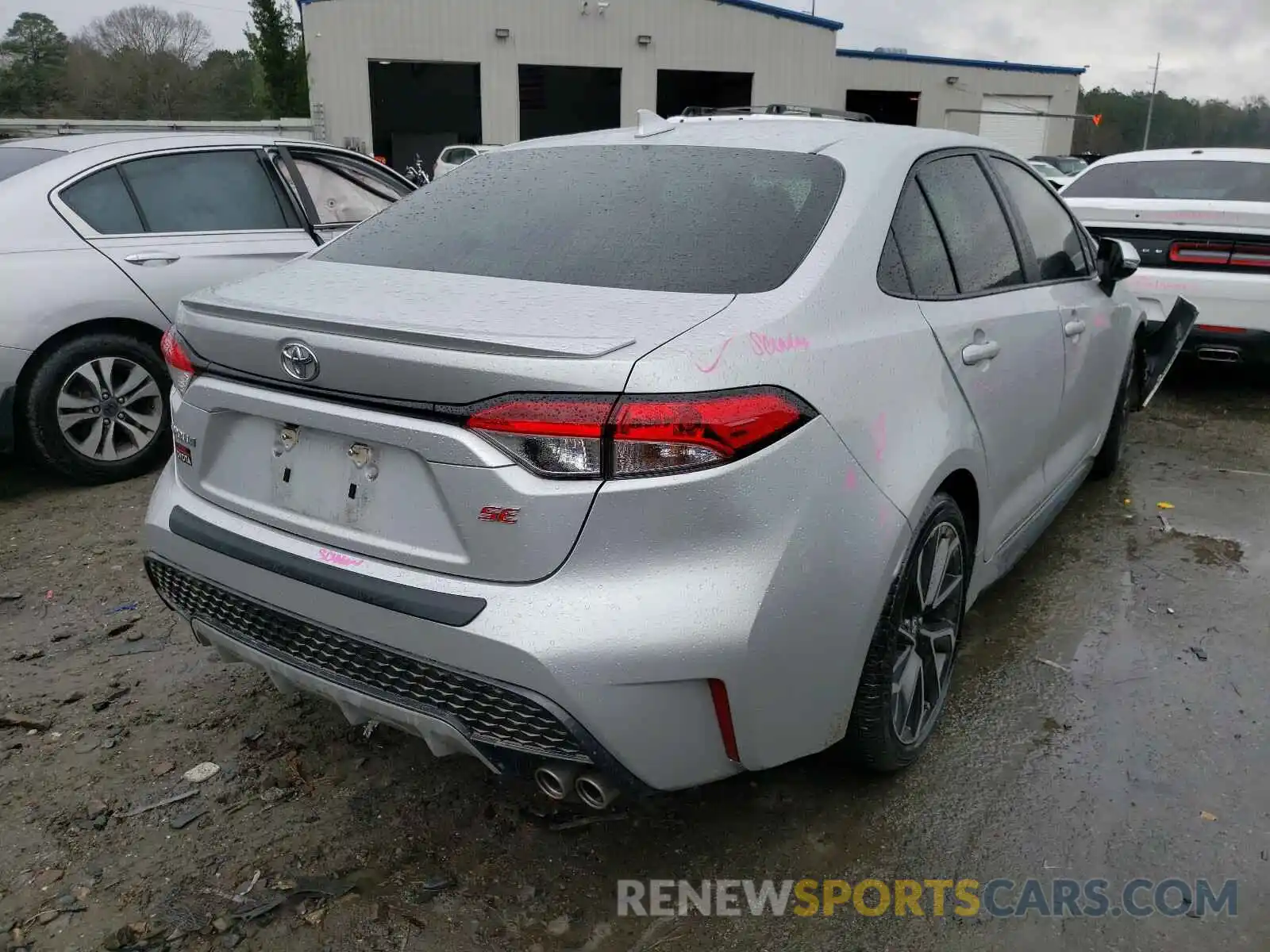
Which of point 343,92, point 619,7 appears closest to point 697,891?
point 343,92

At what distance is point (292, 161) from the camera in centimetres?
574

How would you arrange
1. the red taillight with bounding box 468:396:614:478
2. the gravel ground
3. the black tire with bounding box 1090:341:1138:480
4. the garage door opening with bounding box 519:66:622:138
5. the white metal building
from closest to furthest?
the red taillight with bounding box 468:396:614:478, the gravel ground, the black tire with bounding box 1090:341:1138:480, the white metal building, the garage door opening with bounding box 519:66:622:138

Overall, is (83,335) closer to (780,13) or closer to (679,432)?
(679,432)

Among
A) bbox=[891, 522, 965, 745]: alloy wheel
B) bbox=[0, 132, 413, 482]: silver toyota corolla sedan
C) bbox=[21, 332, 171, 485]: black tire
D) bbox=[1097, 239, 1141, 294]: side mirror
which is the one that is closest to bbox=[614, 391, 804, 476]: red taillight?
bbox=[891, 522, 965, 745]: alloy wheel

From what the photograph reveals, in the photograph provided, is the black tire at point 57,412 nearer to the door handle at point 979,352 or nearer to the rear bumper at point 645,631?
the rear bumper at point 645,631

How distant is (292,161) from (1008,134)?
3506cm

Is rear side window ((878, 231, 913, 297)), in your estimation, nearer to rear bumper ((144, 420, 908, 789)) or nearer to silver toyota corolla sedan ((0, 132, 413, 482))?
rear bumper ((144, 420, 908, 789))

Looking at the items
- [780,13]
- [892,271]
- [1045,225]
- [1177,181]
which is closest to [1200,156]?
[1177,181]

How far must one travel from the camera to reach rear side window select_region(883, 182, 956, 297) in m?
2.62

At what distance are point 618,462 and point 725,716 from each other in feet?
1.78

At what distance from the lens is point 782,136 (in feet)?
9.41

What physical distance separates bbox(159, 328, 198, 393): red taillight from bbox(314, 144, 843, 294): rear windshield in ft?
1.63

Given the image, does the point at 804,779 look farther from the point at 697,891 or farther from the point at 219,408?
the point at 219,408

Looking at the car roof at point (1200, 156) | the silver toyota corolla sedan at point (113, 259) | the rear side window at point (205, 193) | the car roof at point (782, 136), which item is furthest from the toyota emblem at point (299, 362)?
the car roof at point (1200, 156)
